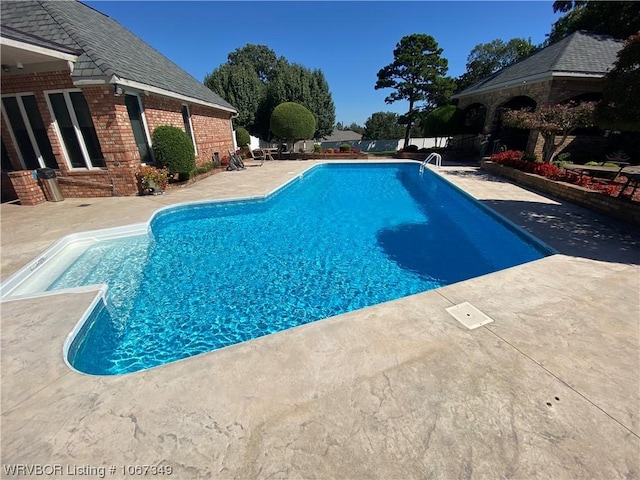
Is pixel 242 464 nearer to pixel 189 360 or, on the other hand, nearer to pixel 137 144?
pixel 189 360

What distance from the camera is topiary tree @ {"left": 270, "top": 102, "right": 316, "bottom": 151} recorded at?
20.8m

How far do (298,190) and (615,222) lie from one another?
992 centimetres

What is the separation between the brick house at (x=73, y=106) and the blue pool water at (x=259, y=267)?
352 cm

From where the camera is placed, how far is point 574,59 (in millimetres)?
13648

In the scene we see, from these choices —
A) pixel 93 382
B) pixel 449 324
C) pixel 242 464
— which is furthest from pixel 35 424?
pixel 449 324

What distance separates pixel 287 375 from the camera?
2531 millimetres

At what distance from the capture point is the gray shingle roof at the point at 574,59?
13.1 metres

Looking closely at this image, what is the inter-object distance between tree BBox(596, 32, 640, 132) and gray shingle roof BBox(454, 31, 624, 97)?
9.65m

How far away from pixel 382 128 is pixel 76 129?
70645mm

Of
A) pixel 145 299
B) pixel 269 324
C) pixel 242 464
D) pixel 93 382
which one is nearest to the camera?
pixel 242 464

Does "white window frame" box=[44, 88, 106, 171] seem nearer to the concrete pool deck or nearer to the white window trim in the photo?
the white window trim

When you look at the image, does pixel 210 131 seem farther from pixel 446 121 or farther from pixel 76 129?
pixel 446 121

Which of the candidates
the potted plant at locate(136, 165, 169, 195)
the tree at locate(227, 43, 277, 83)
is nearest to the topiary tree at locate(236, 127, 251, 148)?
the potted plant at locate(136, 165, 169, 195)

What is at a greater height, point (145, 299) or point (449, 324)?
point (449, 324)
